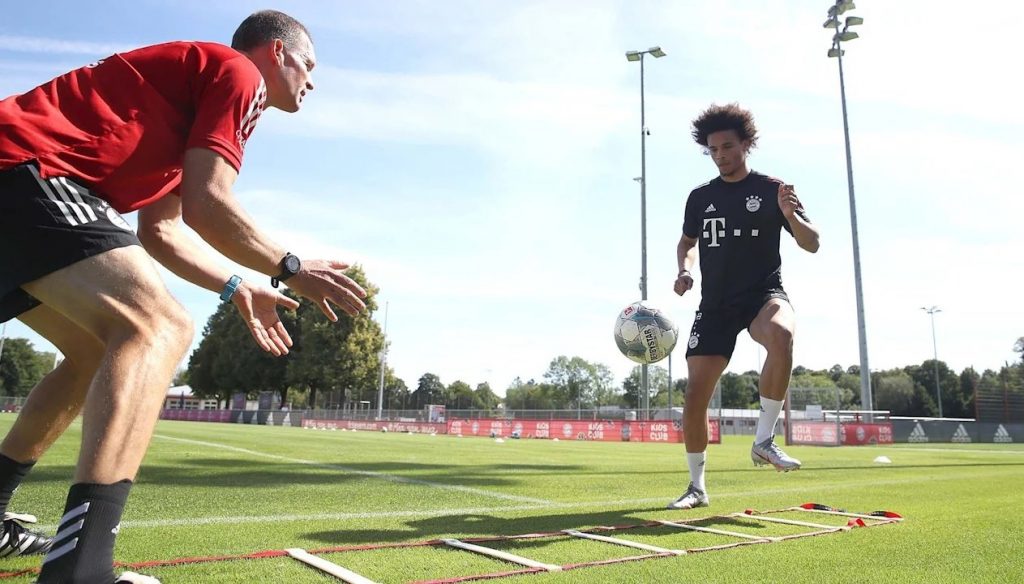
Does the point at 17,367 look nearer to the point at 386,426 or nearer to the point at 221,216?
the point at 386,426

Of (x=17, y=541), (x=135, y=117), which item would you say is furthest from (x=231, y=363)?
(x=135, y=117)

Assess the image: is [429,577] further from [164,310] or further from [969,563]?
[969,563]

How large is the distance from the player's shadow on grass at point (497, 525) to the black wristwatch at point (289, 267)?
61.0 inches

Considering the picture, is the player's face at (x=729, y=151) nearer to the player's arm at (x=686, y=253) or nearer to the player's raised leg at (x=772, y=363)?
the player's arm at (x=686, y=253)

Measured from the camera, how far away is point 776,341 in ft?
15.8

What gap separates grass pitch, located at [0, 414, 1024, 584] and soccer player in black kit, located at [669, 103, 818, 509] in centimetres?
70

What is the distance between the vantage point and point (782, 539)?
346cm

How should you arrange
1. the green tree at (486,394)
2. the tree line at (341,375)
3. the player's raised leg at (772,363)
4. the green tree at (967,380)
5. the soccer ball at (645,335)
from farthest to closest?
the green tree at (486,394), the green tree at (967,380), the tree line at (341,375), the soccer ball at (645,335), the player's raised leg at (772,363)

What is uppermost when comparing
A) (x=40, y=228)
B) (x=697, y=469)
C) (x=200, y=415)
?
(x=40, y=228)

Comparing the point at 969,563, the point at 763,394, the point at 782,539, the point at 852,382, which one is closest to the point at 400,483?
the point at 763,394

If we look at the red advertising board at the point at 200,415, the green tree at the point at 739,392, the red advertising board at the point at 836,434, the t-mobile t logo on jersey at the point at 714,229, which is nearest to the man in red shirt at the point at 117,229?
the t-mobile t logo on jersey at the point at 714,229

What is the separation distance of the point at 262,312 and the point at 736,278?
381 cm

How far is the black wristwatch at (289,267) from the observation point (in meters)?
2.12

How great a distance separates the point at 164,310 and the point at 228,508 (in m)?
2.81
